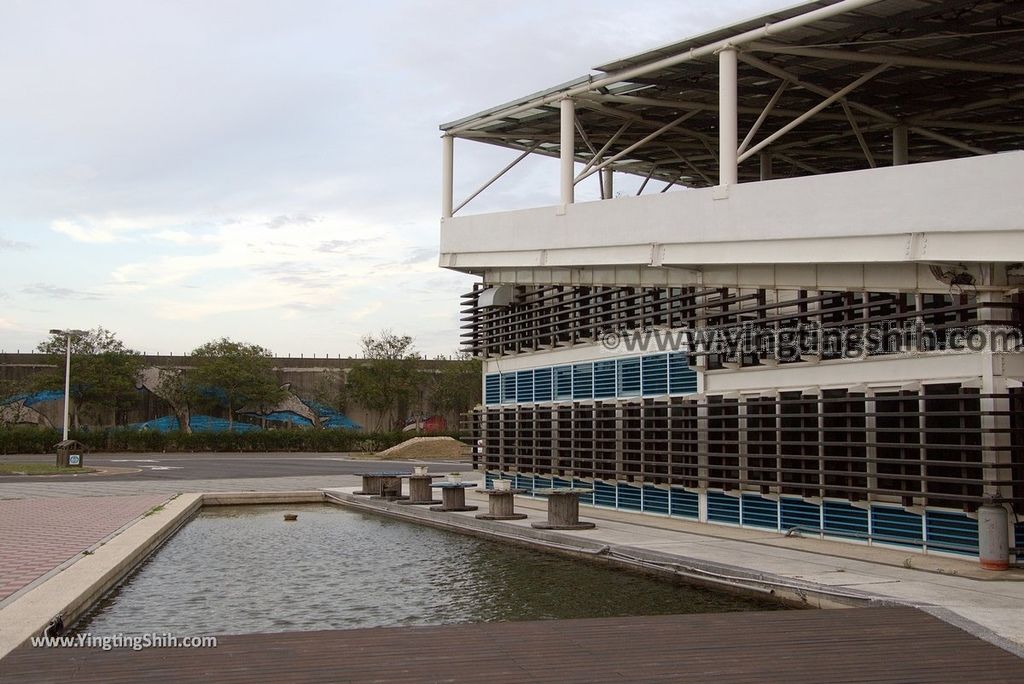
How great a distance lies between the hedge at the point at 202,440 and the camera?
58.3m

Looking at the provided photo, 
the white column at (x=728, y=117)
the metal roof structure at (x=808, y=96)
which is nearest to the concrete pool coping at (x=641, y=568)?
the white column at (x=728, y=117)

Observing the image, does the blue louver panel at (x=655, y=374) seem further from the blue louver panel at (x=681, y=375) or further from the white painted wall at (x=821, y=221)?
the white painted wall at (x=821, y=221)

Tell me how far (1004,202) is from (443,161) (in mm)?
15016

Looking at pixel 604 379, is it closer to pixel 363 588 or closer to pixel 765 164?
pixel 765 164

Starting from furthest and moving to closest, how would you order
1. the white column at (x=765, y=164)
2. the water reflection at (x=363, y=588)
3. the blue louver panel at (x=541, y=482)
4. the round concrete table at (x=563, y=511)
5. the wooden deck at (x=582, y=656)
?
the blue louver panel at (x=541, y=482)
the white column at (x=765, y=164)
the round concrete table at (x=563, y=511)
the water reflection at (x=363, y=588)
the wooden deck at (x=582, y=656)

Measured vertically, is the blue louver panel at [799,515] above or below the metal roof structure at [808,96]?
below

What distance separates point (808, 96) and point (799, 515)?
8641mm

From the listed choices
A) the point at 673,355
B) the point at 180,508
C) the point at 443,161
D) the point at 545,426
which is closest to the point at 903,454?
the point at 673,355

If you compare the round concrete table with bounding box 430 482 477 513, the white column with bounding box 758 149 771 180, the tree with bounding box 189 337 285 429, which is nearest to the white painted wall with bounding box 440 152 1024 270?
the round concrete table with bounding box 430 482 477 513

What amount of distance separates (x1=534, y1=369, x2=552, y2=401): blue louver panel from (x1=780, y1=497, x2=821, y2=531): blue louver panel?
8.23m

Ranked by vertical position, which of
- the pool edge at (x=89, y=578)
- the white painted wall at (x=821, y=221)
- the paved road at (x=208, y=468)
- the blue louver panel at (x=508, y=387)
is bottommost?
the paved road at (x=208, y=468)

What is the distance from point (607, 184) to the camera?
1043 inches

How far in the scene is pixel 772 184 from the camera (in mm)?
14156

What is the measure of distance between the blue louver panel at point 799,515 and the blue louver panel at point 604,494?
5307 millimetres
